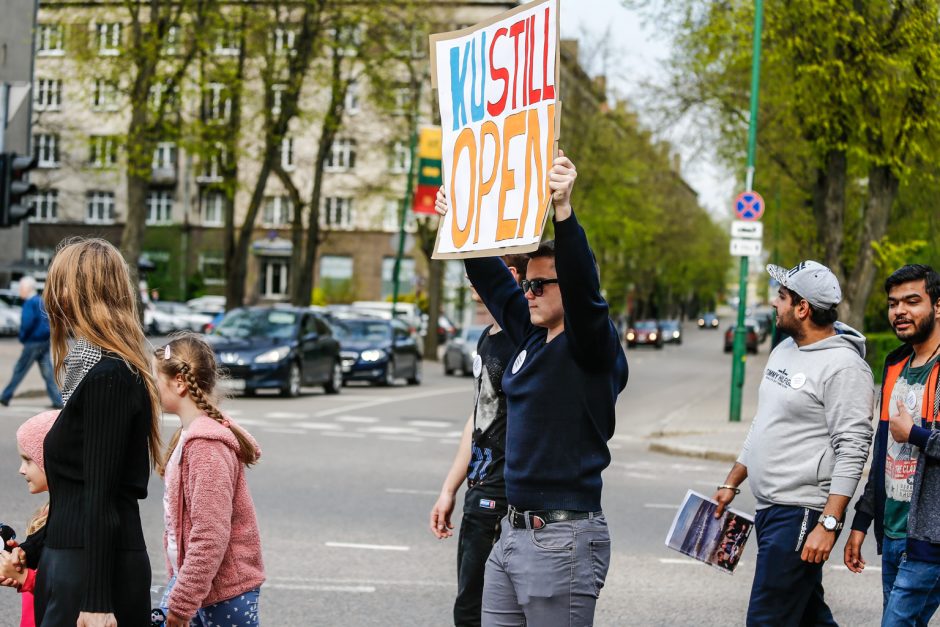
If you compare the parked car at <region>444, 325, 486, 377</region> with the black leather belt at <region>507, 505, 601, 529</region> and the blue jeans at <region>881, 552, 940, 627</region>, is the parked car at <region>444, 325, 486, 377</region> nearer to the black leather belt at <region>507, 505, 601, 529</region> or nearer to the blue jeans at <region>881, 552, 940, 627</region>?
the blue jeans at <region>881, 552, 940, 627</region>

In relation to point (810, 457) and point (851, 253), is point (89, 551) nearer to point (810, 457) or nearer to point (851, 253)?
point (810, 457)

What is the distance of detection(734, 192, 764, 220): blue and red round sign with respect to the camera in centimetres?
2088

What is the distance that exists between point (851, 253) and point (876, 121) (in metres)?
10.7

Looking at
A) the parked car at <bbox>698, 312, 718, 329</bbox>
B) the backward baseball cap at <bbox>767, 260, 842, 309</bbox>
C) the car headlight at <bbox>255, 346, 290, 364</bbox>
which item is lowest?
the parked car at <bbox>698, 312, 718, 329</bbox>

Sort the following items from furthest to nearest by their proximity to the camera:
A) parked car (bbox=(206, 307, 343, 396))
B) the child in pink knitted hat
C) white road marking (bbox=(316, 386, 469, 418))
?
1. parked car (bbox=(206, 307, 343, 396))
2. white road marking (bbox=(316, 386, 469, 418))
3. the child in pink knitted hat

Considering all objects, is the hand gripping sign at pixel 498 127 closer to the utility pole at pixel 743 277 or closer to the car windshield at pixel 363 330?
the utility pole at pixel 743 277

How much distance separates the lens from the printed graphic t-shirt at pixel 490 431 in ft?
17.0

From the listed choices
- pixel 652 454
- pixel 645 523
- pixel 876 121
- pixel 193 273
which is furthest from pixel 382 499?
pixel 193 273

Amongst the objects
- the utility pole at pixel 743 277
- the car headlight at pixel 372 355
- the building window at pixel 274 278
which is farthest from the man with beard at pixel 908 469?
the building window at pixel 274 278

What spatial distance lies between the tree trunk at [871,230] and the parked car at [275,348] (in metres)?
9.68

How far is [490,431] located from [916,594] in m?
→ 1.67

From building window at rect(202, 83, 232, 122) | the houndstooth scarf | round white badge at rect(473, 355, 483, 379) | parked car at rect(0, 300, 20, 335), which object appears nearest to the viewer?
the houndstooth scarf

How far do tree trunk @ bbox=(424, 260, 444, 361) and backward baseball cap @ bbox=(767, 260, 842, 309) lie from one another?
1511 inches

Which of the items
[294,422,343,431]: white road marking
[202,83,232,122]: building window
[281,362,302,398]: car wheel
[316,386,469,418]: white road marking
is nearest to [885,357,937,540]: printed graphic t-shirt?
[294,422,343,431]: white road marking
